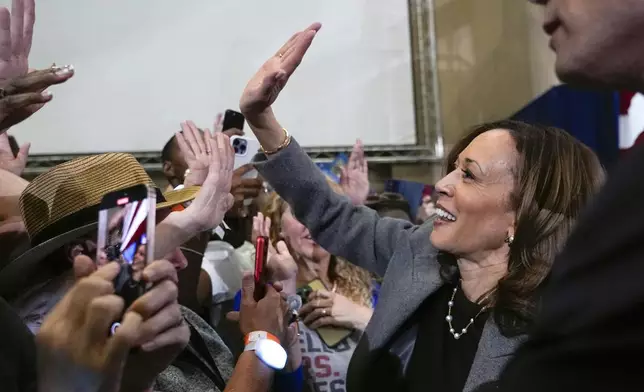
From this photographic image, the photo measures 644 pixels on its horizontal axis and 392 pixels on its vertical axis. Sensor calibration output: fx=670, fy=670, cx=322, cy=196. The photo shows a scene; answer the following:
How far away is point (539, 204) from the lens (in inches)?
45.4

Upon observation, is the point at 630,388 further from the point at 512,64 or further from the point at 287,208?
the point at 512,64

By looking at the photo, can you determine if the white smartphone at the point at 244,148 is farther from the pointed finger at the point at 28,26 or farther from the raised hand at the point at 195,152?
the pointed finger at the point at 28,26

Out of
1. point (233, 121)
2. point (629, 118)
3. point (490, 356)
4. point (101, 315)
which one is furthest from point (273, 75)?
point (629, 118)

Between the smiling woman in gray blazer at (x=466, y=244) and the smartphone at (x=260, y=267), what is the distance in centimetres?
17

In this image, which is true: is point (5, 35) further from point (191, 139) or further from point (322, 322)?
point (322, 322)

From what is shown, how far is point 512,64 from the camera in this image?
381 centimetres

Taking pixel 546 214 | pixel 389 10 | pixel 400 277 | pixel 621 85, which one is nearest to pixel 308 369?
pixel 400 277

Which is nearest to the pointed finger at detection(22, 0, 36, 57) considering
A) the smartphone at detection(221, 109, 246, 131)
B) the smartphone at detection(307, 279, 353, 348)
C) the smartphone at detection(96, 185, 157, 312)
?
the smartphone at detection(96, 185, 157, 312)

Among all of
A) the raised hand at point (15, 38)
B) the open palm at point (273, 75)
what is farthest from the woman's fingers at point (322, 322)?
the raised hand at point (15, 38)

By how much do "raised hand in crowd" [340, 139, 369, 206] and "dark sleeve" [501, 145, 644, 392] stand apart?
172 centimetres

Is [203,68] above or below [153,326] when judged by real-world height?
below

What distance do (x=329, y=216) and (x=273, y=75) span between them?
0.29 meters

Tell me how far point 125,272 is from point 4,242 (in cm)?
64

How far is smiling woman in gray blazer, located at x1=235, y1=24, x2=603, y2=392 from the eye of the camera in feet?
3.65
